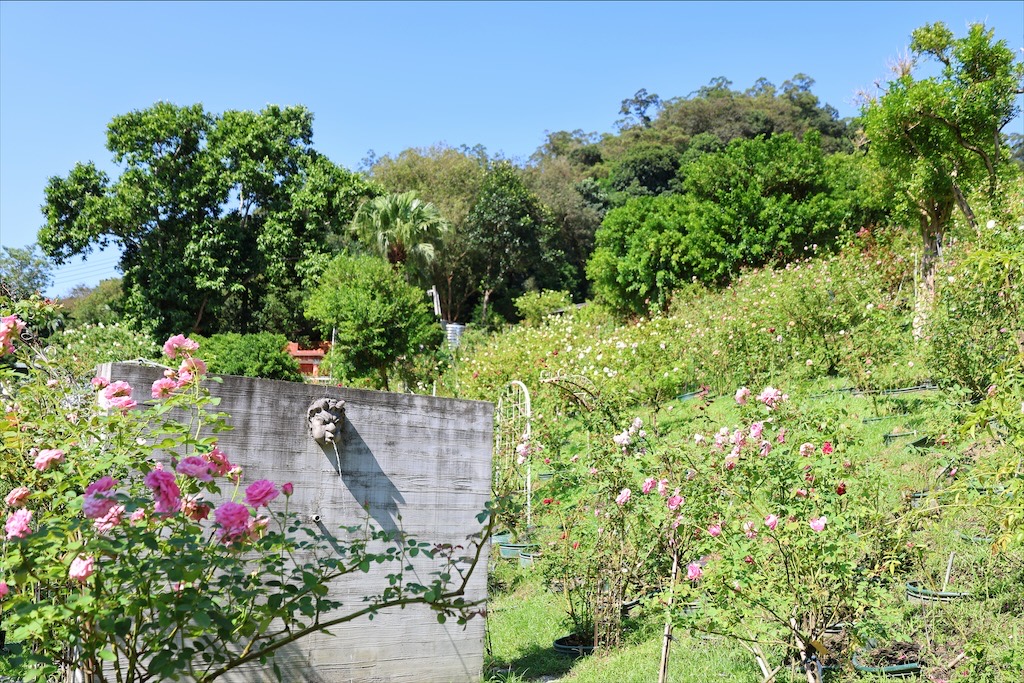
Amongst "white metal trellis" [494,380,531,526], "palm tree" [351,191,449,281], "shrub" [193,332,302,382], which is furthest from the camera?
"palm tree" [351,191,449,281]

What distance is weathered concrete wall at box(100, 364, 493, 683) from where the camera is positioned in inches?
126

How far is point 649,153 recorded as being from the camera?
31.9 meters

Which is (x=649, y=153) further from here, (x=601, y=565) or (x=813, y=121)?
(x=601, y=565)

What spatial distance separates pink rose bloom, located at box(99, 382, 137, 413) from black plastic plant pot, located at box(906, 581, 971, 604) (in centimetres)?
339

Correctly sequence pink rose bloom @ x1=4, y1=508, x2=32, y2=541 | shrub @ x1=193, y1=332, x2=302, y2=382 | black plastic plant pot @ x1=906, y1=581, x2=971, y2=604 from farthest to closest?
shrub @ x1=193, y1=332, x2=302, y2=382 → black plastic plant pot @ x1=906, y1=581, x2=971, y2=604 → pink rose bloom @ x1=4, y1=508, x2=32, y2=541

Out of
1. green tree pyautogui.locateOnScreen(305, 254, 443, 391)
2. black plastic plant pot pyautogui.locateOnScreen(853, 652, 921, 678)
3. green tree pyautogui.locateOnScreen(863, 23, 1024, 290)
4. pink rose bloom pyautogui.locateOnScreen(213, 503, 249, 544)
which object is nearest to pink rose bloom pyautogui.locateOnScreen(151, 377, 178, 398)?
pink rose bloom pyautogui.locateOnScreen(213, 503, 249, 544)

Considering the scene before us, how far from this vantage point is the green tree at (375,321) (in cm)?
1565

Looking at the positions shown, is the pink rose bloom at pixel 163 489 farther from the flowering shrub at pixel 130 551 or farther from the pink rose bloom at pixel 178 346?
the pink rose bloom at pixel 178 346

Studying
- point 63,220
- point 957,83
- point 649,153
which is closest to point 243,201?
point 63,220

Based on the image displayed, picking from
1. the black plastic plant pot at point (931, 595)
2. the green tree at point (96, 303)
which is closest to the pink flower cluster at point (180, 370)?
the black plastic plant pot at point (931, 595)

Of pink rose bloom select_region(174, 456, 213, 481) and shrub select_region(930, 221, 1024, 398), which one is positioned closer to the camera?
pink rose bloom select_region(174, 456, 213, 481)

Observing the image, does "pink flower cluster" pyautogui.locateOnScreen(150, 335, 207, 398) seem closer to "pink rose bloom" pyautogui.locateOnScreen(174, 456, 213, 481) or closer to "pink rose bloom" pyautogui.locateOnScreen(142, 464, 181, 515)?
"pink rose bloom" pyautogui.locateOnScreen(174, 456, 213, 481)

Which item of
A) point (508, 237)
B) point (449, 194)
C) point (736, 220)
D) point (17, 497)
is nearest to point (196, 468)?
point (17, 497)

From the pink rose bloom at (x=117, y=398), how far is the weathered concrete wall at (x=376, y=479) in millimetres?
478
